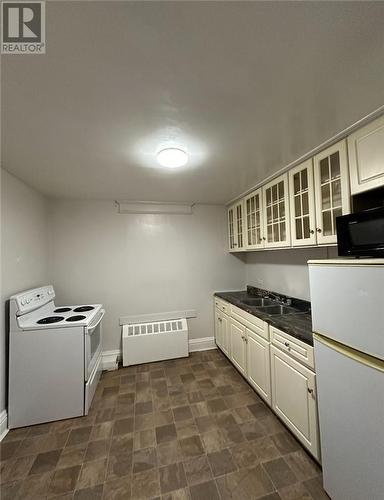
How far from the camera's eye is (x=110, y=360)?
9.28 ft

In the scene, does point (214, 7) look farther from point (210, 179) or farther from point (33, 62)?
point (210, 179)

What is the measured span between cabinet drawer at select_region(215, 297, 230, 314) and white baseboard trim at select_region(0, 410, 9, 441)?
7.94 feet

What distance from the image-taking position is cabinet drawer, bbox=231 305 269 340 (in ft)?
6.41

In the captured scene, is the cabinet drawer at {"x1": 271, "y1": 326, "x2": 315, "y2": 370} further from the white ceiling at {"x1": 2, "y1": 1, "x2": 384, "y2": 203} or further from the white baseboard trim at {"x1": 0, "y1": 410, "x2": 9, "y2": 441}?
the white baseboard trim at {"x1": 0, "y1": 410, "x2": 9, "y2": 441}

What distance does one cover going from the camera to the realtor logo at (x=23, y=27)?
0.72m

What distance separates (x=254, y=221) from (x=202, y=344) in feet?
6.74

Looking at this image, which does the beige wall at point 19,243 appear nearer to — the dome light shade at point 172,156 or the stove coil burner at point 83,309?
the stove coil burner at point 83,309

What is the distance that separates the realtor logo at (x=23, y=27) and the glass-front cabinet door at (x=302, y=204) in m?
1.84

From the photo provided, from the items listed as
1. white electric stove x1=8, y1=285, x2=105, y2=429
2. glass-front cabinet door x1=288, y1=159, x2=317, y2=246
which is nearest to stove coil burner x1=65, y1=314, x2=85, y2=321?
white electric stove x1=8, y1=285, x2=105, y2=429

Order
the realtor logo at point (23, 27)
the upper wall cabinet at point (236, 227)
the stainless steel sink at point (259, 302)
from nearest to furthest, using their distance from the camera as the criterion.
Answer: the realtor logo at point (23, 27)
the stainless steel sink at point (259, 302)
the upper wall cabinet at point (236, 227)

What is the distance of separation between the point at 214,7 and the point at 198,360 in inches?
129

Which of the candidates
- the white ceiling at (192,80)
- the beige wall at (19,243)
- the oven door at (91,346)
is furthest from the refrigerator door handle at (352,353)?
the beige wall at (19,243)

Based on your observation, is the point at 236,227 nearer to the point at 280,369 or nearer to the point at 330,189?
the point at 330,189

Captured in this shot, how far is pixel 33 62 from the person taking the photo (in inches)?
34.7
